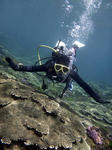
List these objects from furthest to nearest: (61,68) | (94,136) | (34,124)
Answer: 1. (61,68)
2. (94,136)
3. (34,124)

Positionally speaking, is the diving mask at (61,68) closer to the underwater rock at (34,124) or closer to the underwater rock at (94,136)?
the underwater rock at (34,124)

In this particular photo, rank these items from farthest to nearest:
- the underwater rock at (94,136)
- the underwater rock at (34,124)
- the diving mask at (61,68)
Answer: the diving mask at (61,68)
the underwater rock at (94,136)
the underwater rock at (34,124)

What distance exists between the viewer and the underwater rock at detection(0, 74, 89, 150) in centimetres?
265

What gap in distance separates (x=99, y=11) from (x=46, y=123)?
37.4 meters

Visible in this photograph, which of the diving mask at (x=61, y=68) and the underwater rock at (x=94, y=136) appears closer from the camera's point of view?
the underwater rock at (x=94, y=136)

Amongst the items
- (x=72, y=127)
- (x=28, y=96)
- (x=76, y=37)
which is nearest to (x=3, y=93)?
(x=28, y=96)

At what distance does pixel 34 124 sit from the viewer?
296cm

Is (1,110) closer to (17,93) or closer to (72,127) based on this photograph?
(17,93)

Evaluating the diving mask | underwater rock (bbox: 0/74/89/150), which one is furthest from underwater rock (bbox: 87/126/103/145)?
the diving mask

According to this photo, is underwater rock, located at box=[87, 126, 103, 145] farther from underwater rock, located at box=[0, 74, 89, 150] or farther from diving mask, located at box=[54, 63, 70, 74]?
diving mask, located at box=[54, 63, 70, 74]

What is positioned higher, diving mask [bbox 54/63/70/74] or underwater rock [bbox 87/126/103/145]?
diving mask [bbox 54/63/70/74]

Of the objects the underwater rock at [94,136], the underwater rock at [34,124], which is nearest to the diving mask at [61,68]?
the underwater rock at [34,124]

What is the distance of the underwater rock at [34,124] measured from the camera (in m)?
2.65

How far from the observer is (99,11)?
3462cm
